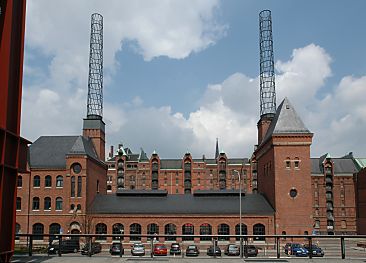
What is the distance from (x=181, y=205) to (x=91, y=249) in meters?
37.9

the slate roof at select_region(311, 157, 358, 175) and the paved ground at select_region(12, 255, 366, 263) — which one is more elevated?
the slate roof at select_region(311, 157, 358, 175)

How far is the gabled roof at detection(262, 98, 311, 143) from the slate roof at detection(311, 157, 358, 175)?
4431 centimetres

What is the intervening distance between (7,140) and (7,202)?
75.3 inches

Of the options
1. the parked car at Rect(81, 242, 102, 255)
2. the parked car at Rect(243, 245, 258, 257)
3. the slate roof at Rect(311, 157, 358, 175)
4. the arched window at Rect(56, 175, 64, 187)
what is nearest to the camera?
the parked car at Rect(81, 242, 102, 255)

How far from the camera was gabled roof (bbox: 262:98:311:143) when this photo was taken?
52.4 m

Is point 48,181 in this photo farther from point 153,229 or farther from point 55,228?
point 153,229

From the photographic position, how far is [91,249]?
17.4 meters

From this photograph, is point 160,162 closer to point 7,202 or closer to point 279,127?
point 279,127

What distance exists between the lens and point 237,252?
19.0 meters

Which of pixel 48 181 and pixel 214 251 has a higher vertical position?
pixel 48 181

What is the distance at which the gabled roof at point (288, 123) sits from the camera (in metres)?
52.4

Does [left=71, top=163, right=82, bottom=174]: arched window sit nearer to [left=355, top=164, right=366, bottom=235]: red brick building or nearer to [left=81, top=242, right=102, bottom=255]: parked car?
[left=81, top=242, right=102, bottom=255]: parked car

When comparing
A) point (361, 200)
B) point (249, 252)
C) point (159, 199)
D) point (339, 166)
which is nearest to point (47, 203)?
point (159, 199)

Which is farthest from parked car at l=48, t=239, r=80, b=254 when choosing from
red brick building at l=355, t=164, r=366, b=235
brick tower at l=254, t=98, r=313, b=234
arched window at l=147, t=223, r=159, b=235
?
red brick building at l=355, t=164, r=366, b=235
